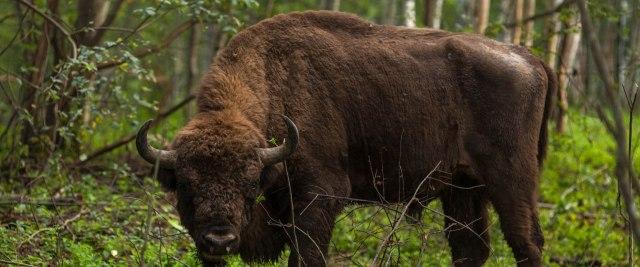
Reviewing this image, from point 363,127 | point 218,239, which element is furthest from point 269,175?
point 363,127

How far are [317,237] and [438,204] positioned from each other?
3120mm

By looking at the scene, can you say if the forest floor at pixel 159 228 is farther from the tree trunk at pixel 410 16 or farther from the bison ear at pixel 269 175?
the tree trunk at pixel 410 16

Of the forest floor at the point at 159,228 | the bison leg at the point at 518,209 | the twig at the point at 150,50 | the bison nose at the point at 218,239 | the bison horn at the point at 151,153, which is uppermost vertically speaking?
the bison horn at the point at 151,153

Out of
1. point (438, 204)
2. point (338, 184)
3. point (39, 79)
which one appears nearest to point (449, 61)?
point (338, 184)

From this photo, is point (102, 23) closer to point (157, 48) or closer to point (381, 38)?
point (157, 48)

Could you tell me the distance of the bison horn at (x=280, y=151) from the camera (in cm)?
649

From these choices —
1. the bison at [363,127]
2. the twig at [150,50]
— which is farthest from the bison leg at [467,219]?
the twig at [150,50]

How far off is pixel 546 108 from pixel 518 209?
3.39ft

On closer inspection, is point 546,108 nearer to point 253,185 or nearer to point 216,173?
point 253,185

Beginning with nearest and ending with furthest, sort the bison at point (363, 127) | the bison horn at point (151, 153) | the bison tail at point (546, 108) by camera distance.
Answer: the bison horn at point (151, 153)
the bison at point (363, 127)
the bison tail at point (546, 108)

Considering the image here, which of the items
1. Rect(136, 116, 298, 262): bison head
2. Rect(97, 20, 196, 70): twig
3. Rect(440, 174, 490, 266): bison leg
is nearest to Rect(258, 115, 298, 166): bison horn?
Rect(136, 116, 298, 262): bison head

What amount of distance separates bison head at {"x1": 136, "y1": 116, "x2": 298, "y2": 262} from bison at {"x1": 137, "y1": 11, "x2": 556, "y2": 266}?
0.02 m

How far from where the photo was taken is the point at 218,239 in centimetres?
596

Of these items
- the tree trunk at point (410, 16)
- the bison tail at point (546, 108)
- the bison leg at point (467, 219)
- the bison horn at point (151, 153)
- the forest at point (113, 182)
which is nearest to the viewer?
the bison horn at point (151, 153)
